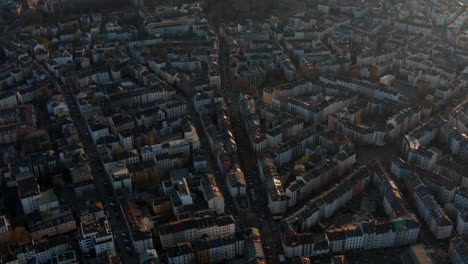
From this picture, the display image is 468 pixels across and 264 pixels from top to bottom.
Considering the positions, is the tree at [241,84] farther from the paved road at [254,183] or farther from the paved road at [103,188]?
the paved road at [103,188]

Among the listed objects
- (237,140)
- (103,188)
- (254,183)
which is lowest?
(254,183)

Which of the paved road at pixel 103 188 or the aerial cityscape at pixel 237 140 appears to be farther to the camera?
the paved road at pixel 103 188

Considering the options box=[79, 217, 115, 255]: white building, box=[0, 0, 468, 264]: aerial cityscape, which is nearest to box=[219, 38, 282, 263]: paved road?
box=[0, 0, 468, 264]: aerial cityscape

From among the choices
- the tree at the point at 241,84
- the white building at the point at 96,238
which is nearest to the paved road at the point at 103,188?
the white building at the point at 96,238

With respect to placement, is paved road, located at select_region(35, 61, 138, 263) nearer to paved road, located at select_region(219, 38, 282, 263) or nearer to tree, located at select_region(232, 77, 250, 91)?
paved road, located at select_region(219, 38, 282, 263)

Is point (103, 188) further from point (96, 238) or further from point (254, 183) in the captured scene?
point (254, 183)

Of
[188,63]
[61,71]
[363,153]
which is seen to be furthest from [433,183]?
[61,71]

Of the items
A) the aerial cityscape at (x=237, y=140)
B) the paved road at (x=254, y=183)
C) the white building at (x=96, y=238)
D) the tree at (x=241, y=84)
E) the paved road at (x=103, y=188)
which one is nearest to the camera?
the white building at (x=96, y=238)

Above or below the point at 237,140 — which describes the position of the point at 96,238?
below

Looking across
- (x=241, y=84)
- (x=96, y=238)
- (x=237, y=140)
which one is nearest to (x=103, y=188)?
(x=96, y=238)
